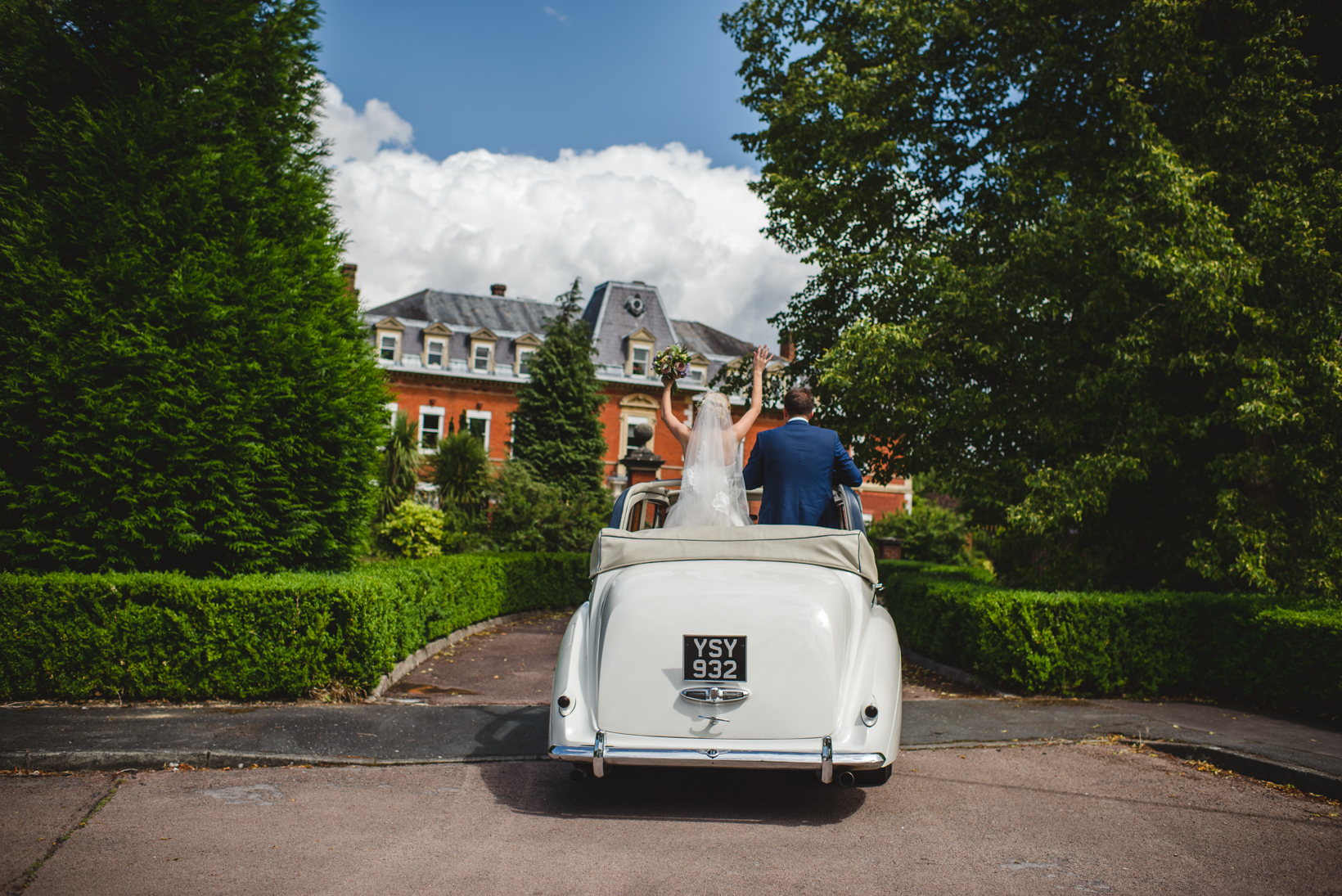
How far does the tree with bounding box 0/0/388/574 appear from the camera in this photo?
25.5 ft

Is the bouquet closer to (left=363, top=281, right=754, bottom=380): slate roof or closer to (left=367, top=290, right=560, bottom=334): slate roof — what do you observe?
(left=363, top=281, right=754, bottom=380): slate roof

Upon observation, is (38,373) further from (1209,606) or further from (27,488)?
(1209,606)

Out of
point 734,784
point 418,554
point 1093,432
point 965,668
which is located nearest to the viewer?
point 734,784

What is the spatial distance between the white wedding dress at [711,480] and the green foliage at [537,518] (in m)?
14.9

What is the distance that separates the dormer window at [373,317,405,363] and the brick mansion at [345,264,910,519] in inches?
1.8

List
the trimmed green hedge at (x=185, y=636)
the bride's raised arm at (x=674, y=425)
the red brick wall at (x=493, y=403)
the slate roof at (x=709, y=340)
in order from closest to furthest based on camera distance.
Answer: the bride's raised arm at (x=674, y=425)
the trimmed green hedge at (x=185, y=636)
the red brick wall at (x=493, y=403)
the slate roof at (x=709, y=340)

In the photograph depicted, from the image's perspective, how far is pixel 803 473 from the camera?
6.38 metres

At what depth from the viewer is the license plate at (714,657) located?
15.5 feet

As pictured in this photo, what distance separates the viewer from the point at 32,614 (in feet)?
23.8

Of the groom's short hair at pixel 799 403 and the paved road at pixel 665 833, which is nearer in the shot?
the paved road at pixel 665 833

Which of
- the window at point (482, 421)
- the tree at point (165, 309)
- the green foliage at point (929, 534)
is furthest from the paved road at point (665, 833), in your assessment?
the window at point (482, 421)

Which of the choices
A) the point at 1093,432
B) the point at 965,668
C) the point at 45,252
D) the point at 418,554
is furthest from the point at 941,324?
the point at 418,554

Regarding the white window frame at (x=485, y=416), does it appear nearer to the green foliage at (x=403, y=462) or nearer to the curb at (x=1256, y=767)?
the green foliage at (x=403, y=462)

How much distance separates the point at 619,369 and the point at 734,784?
44.8 metres
